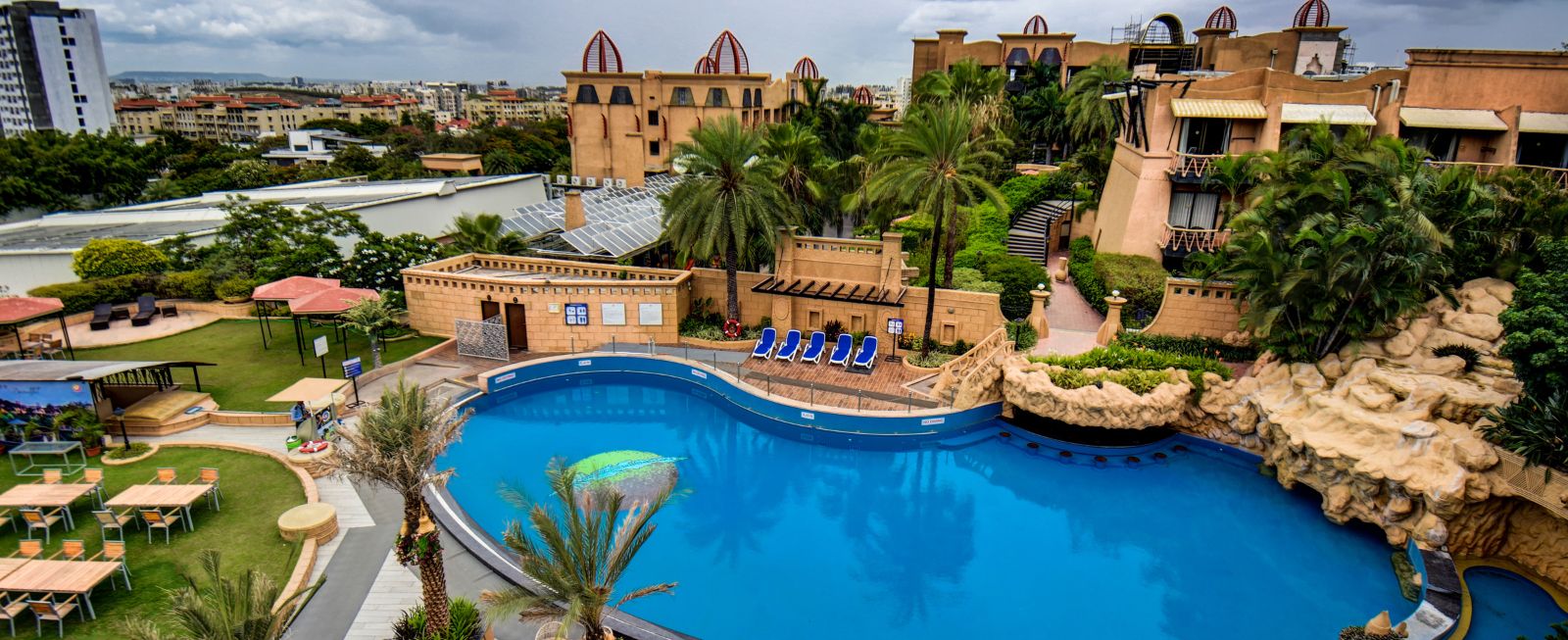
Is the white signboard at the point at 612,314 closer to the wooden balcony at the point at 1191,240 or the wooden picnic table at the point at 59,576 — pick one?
the wooden picnic table at the point at 59,576

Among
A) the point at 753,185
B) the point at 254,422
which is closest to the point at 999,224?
the point at 753,185

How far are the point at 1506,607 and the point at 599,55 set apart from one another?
175ft

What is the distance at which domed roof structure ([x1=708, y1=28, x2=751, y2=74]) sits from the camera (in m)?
53.4

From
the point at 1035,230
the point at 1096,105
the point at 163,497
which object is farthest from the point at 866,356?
the point at 1096,105

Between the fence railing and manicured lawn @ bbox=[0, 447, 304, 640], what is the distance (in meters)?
22.1

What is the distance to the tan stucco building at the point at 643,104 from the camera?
51250 millimetres

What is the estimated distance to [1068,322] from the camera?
988 inches

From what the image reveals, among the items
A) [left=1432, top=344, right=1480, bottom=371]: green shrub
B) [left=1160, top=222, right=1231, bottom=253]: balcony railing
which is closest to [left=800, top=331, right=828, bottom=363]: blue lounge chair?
[left=1160, top=222, right=1231, bottom=253]: balcony railing

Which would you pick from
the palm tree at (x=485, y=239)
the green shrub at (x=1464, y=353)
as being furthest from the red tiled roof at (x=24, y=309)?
the green shrub at (x=1464, y=353)

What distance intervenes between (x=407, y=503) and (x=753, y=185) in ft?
54.0

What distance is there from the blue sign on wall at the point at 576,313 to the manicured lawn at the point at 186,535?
34.5ft

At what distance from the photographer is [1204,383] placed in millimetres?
20000

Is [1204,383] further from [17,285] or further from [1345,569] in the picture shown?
[17,285]

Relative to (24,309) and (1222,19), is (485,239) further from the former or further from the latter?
(1222,19)
